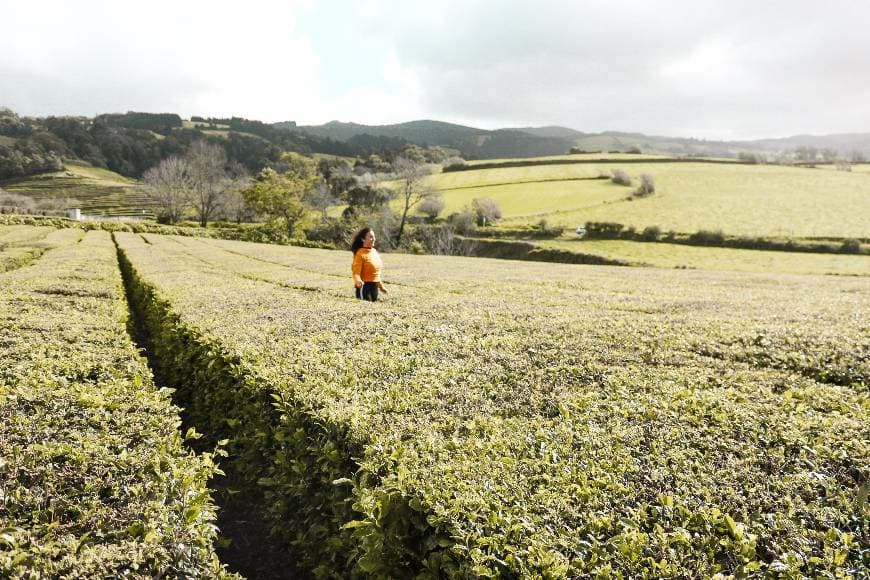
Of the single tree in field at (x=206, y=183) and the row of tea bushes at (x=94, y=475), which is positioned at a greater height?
the single tree in field at (x=206, y=183)

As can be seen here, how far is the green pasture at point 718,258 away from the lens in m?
41.8

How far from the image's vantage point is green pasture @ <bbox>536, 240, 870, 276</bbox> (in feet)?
137

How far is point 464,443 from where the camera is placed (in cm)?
420

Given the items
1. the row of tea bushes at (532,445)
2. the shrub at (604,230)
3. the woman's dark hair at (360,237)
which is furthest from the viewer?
the shrub at (604,230)

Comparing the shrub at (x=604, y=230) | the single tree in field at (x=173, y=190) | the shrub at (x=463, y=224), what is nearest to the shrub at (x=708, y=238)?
the shrub at (x=604, y=230)

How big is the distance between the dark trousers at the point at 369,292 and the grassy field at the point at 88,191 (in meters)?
101

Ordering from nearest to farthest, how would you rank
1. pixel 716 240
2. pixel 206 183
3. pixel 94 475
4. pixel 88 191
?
pixel 94 475
pixel 716 240
pixel 206 183
pixel 88 191

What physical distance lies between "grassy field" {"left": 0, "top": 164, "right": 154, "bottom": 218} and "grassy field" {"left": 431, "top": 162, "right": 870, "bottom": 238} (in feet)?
230

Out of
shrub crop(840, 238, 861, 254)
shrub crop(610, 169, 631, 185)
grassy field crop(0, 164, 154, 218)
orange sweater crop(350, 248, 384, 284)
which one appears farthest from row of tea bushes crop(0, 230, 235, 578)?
grassy field crop(0, 164, 154, 218)

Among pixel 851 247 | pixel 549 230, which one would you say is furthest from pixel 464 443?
pixel 851 247

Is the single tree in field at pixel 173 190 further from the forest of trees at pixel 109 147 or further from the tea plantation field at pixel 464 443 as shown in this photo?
the tea plantation field at pixel 464 443

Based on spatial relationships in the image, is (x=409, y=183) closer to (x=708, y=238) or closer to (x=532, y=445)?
(x=708, y=238)

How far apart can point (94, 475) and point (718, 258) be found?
55402 millimetres

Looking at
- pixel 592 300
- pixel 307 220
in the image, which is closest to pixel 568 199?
pixel 307 220
